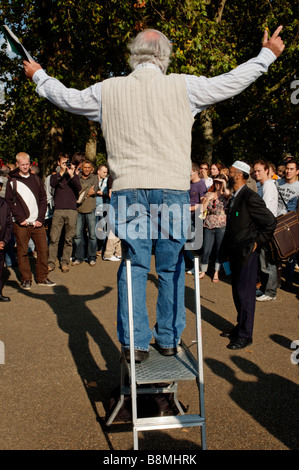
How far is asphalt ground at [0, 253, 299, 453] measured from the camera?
3.41 meters

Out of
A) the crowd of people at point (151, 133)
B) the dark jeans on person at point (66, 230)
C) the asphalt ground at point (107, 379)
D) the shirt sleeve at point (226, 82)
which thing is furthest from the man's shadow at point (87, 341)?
the shirt sleeve at point (226, 82)

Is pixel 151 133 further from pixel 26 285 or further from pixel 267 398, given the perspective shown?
pixel 26 285

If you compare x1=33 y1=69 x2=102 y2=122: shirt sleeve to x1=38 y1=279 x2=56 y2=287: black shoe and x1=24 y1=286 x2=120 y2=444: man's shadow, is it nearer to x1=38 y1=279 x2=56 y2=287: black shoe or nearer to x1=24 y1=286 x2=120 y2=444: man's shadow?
x1=24 y1=286 x2=120 y2=444: man's shadow

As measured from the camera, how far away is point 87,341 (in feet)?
18.2

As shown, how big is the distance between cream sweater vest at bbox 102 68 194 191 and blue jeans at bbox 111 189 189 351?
0.10 metres

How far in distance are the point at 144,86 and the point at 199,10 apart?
983 centimetres

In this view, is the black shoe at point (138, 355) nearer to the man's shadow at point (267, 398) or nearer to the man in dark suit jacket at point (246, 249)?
Result: the man's shadow at point (267, 398)

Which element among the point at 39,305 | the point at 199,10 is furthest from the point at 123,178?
the point at 199,10

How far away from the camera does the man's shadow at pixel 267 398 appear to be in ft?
11.6

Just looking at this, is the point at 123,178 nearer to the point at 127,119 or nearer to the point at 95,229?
the point at 127,119

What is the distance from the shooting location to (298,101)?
18188mm

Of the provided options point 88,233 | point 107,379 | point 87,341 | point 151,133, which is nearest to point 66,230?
point 88,233

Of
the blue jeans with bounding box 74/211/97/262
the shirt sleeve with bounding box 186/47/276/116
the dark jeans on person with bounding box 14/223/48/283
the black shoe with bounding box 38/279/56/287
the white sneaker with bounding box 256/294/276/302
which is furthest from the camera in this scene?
the blue jeans with bounding box 74/211/97/262

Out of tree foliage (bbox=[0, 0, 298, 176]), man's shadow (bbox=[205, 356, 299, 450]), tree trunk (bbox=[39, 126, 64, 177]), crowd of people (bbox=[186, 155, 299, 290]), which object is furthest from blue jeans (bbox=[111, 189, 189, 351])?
tree trunk (bbox=[39, 126, 64, 177])
